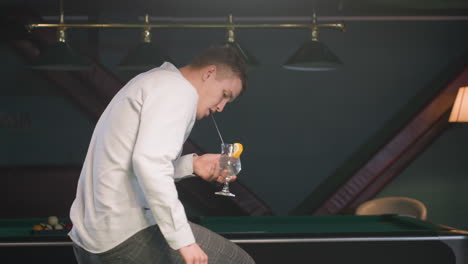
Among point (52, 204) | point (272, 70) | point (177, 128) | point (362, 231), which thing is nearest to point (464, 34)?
point (272, 70)

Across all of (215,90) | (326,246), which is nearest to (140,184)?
(215,90)

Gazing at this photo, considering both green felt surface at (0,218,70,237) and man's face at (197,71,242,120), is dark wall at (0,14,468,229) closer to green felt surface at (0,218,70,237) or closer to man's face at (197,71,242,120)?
green felt surface at (0,218,70,237)

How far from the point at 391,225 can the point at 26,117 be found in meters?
4.72

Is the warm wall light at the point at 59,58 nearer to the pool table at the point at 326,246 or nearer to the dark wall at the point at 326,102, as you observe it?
the pool table at the point at 326,246

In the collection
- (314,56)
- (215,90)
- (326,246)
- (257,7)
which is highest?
(215,90)

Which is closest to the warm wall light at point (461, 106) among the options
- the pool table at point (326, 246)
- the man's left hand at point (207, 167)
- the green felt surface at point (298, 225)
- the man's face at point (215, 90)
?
the green felt surface at point (298, 225)

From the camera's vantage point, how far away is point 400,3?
6184mm

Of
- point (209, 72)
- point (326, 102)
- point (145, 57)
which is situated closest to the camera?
point (209, 72)

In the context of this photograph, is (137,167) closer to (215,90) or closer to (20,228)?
(215,90)

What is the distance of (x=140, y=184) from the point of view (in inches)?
71.8

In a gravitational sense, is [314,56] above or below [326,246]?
above

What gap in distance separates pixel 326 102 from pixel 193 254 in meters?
Result: 5.73

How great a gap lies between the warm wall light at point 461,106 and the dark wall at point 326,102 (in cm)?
119

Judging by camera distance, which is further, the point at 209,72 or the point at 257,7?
the point at 257,7
